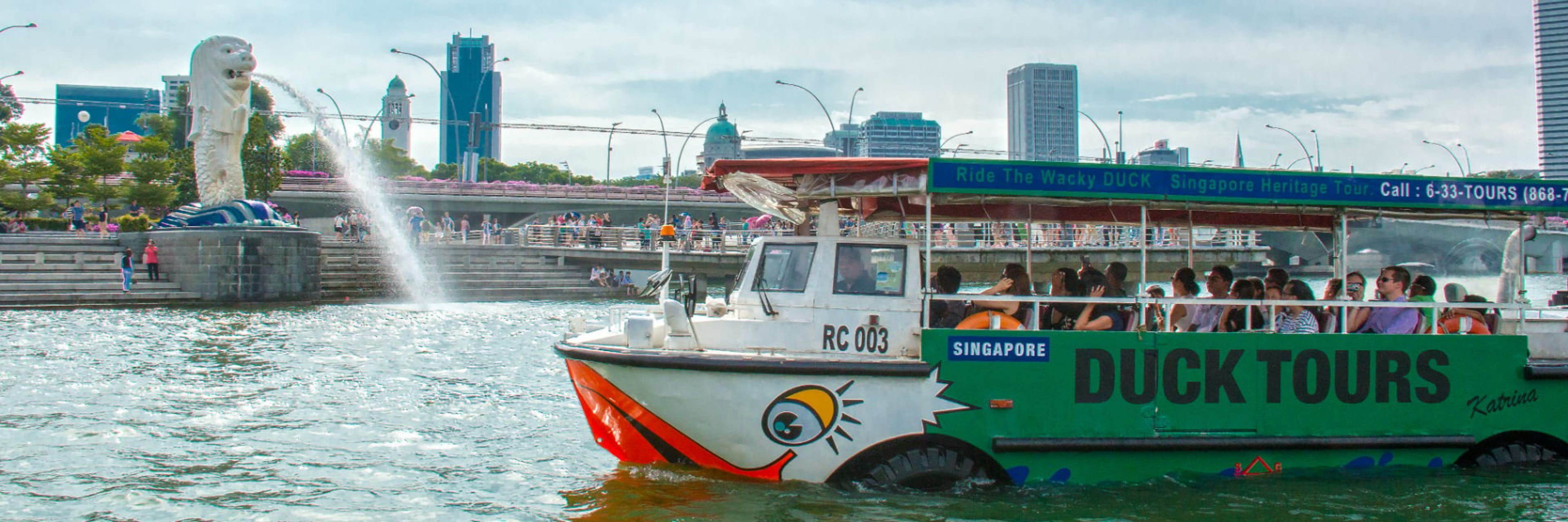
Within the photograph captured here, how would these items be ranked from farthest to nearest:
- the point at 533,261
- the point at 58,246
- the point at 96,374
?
the point at 533,261, the point at 58,246, the point at 96,374

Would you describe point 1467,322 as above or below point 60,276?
below

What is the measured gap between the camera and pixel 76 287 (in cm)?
2939

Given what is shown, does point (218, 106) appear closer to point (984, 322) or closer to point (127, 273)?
point (127, 273)

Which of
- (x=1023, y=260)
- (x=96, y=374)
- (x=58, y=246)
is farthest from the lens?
(x=58, y=246)

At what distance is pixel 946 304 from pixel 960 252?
84.6ft

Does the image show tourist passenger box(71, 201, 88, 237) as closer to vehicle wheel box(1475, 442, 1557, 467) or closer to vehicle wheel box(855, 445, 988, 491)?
vehicle wheel box(855, 445, 988, 491)

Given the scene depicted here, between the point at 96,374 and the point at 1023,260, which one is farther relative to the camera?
the point at 1023,260

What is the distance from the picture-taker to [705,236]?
42500 mm

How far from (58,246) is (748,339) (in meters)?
31.2

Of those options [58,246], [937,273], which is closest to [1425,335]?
[937,273]

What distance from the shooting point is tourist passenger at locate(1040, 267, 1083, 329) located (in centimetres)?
882

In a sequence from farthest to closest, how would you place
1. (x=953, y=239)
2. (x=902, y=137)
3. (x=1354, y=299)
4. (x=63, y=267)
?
1. (x=902, y=137)
2. (x=63, y=267)
3. (x=953, y=239)
4. (x=1354, y=299)

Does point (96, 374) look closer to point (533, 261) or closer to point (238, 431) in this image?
point (238, 431)

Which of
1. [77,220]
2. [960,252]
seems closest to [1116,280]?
[960,252]
